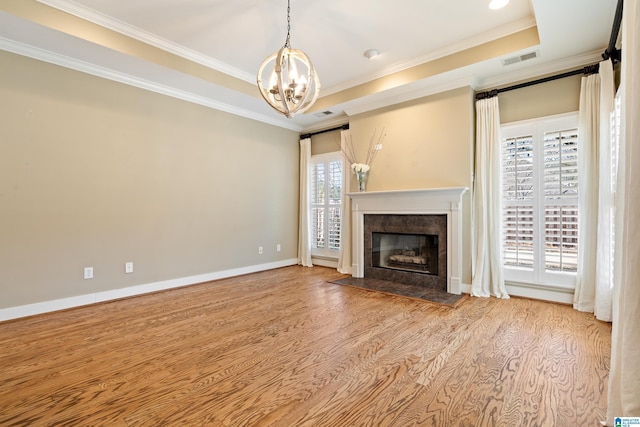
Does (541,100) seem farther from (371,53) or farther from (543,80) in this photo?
(371,53)

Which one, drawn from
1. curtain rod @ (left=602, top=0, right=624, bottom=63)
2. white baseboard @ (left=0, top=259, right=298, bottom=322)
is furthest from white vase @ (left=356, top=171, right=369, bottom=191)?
curtain rod @ (left=602, top=0, right=624, bottom=63)

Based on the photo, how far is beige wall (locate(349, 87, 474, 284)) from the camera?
407 centimetres

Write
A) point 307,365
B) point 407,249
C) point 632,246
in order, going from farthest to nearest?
point 407,249 → point 307,365 → point 632,246

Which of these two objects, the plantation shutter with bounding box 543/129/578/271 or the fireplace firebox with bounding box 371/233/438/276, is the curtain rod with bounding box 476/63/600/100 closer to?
the plantation shutter with bounding box 543/129/578/271

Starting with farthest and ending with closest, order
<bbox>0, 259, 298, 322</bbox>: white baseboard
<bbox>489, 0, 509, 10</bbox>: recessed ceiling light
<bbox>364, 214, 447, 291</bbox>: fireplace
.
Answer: <bbox>364, 214, 447, 291</bbox>: fireplace
<bbox>0, 259, 298, 322</bbox>: white baseboard
<bbox>489, 0, 509, 10</bbox>: recessed ceiling light

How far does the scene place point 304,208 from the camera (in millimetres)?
6160

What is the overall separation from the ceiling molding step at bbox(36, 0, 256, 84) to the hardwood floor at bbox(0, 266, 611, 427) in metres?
3.18

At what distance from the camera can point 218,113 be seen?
16.4 ft

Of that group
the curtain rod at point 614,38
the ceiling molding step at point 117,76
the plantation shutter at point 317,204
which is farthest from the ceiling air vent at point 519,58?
the ceiling molding step at point 117,76

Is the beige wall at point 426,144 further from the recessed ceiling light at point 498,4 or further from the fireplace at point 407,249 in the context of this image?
the recessed ceiling light at point 498,4

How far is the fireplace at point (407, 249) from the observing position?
4.23 metres

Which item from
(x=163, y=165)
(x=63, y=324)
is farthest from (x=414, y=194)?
(x=63, y=324)

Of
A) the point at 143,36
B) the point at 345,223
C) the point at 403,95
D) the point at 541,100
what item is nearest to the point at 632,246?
the point at 541,100

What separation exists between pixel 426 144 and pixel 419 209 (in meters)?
0.99
